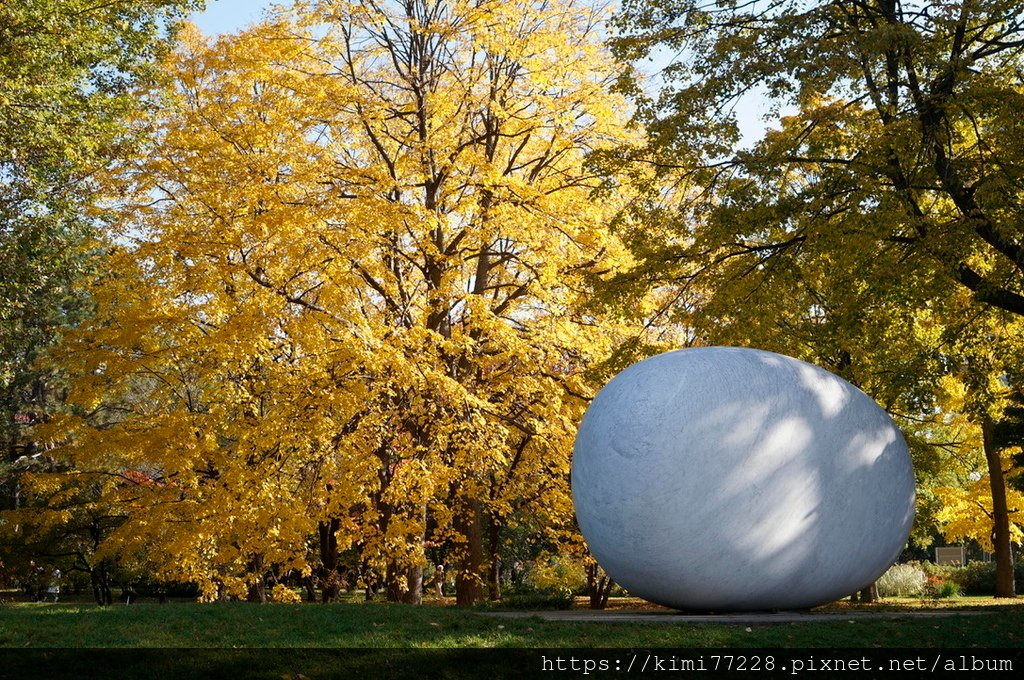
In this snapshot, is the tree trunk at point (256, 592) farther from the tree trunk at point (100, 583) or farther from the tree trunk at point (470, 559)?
the tree trunk at point (100, 583)

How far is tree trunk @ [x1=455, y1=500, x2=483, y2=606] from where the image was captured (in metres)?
18.5

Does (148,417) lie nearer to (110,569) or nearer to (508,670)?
(508,670)

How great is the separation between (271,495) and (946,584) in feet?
71.1

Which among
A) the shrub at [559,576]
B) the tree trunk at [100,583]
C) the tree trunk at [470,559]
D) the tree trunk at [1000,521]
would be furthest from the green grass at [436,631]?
the tree trunk at [100,583]

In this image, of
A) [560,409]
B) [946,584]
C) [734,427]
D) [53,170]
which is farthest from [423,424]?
[946,584]

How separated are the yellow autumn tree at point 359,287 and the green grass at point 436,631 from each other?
15.6ft

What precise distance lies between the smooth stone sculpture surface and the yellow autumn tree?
492 cm

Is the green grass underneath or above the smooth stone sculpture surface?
underneath

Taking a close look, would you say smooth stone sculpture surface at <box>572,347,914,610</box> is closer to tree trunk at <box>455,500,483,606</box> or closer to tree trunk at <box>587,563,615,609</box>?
tree trunk at <box>455,500,483,606</box>

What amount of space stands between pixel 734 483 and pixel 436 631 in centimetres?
356

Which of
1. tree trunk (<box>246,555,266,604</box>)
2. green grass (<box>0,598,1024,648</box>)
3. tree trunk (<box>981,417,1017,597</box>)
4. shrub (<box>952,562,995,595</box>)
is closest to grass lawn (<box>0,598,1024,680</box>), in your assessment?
green grass (<box>0,598,1024,648</box>)

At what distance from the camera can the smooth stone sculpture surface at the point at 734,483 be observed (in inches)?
415

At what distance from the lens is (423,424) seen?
57.8 ft

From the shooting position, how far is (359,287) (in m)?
19.1
